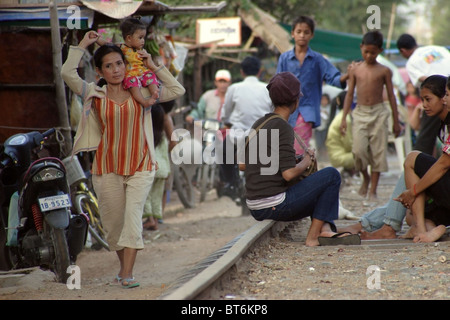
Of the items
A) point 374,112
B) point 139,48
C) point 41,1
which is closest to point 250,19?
point 374,112

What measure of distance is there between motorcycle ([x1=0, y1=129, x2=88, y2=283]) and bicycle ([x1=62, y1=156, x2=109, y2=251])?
81 centimetres

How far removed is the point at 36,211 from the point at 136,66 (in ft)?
4.97

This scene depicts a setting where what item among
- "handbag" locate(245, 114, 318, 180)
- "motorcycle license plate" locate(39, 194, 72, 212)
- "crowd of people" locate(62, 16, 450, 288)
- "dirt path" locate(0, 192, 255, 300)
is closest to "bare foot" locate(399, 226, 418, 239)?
"crowd of people" locate(62, 16, 450, 288)

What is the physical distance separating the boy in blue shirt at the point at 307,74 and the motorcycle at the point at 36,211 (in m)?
3.52

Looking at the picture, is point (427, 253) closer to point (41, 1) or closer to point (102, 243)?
point (102, 243)

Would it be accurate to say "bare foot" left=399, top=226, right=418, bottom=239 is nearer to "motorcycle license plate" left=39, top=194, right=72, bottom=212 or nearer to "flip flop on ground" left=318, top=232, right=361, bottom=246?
"flip flop on ground" left=318, top=232, right=361, bottom=246

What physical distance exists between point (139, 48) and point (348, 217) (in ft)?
11.4

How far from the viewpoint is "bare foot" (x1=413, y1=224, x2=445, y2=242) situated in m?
6.79

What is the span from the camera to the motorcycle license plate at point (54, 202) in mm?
6441

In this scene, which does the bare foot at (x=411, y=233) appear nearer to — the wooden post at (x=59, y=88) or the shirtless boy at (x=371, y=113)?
the wooden post at (x=59, y=88)

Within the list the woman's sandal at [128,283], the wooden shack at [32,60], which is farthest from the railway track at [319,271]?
the wooden shack at [32,60]

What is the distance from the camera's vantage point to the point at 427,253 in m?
6.33

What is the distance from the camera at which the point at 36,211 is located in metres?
6.63

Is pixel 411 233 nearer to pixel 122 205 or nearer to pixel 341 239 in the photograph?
pixel 341 239
